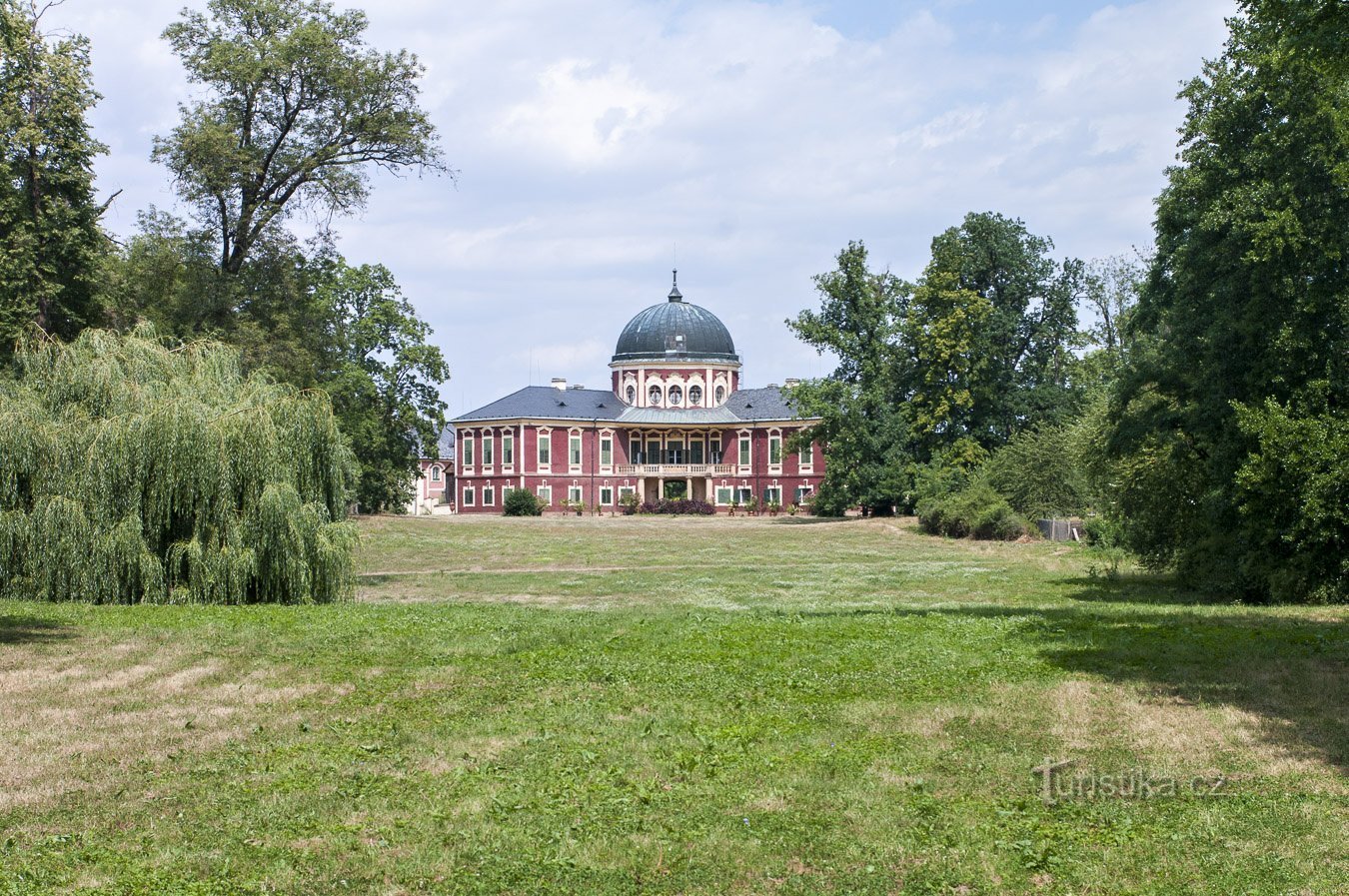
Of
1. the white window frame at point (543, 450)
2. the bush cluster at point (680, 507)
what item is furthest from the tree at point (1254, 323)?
the white window frame at point (543, 450)

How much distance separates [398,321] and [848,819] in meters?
50.4

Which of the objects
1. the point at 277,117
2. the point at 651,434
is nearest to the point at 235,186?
the point at 277,117

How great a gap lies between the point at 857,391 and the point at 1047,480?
18530 millimetres

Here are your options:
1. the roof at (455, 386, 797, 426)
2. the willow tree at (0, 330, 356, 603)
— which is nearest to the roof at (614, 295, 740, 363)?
the roof at (455, 386, 797, 426)

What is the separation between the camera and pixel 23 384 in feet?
64.7

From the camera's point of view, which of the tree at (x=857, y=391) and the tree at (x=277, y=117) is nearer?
the tree at (x=277, y=117)

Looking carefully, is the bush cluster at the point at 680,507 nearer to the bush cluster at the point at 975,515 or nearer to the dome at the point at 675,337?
the dome at the point at 675,337

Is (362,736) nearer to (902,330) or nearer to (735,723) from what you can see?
(735,723)

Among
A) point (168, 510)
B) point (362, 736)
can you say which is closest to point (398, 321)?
point (168, 510)

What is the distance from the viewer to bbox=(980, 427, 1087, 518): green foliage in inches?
1686

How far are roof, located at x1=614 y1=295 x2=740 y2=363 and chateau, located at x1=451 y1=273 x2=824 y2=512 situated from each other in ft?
0.24

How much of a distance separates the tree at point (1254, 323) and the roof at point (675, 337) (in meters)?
64.3

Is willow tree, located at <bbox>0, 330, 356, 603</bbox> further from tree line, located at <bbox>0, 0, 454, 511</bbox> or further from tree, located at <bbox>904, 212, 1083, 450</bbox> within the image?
tree, located at <bbox>904, 212, 1083, 450</bbox>

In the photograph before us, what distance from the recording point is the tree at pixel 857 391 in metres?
59.5
